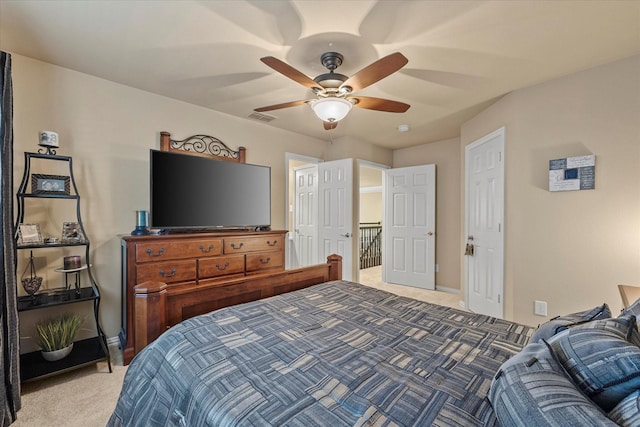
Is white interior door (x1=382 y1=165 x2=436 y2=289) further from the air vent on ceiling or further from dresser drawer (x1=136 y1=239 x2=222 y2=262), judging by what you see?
dresser drawer (x1=136 y1=239 x2=222 y2=262)

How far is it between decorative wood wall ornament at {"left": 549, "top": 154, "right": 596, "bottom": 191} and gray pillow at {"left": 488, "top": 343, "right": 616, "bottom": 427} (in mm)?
2382

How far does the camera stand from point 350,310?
1658 millimetres

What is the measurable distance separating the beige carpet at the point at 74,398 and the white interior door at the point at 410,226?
413cm

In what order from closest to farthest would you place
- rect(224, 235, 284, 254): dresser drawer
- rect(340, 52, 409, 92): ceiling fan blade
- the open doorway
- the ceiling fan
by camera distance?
rect(340, 52, 409, 92): ceiling fan blade < the ceiling fan < rect(224, 235, 284, 254): dresser drawer < the open doorway

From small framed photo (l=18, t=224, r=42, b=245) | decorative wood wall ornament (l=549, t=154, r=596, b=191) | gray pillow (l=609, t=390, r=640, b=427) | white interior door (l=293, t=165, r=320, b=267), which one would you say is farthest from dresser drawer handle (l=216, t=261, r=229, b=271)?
decorative wood wall ornament (l=549, t=154, r=596, b=191)

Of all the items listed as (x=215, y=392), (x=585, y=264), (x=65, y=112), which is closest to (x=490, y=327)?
(x=215, y=392)

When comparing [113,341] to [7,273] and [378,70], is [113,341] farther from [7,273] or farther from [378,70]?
[378,70]

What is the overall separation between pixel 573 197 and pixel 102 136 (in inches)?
175

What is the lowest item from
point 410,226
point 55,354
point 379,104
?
point 55,354

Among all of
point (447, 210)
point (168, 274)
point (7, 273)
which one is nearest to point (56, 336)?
point (7, 273)

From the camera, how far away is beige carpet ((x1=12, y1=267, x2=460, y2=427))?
1.67 meters

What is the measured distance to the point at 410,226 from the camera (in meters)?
4.87

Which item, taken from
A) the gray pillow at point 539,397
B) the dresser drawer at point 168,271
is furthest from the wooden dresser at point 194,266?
the gray pillow at point 539,397

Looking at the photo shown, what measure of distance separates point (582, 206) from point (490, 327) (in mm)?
1873
